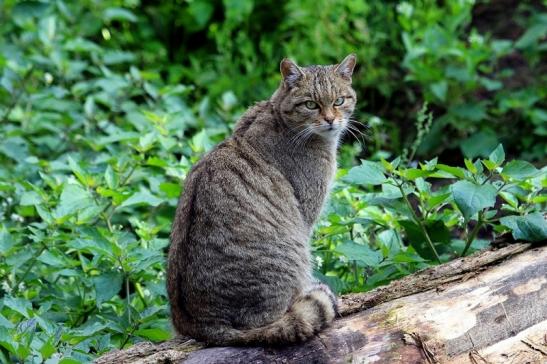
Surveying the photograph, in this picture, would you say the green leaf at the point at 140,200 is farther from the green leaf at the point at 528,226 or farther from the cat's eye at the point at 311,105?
the green leaf at the point at 528,226

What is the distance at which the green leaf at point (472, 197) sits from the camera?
3.57m

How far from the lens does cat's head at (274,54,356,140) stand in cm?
446

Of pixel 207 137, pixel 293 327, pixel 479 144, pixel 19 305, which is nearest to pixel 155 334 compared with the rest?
pixel 19 305

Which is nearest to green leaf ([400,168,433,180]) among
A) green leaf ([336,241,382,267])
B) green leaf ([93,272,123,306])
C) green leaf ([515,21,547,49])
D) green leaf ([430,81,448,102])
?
green leaf ([336,241,382,267])

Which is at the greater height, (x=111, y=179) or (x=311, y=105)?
(x=311, y=105)

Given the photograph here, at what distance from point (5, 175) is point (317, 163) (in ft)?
6.83

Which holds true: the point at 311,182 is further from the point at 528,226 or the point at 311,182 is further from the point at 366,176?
the point at 528,226

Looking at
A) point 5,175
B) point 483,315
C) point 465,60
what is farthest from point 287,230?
point 465,60

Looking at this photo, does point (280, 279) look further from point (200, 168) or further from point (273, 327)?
point (200, 168)

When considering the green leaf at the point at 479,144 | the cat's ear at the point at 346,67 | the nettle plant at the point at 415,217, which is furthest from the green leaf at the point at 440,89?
the cat's ear at the point at 346,67

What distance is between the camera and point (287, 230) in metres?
3.93

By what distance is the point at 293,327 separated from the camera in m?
3.33

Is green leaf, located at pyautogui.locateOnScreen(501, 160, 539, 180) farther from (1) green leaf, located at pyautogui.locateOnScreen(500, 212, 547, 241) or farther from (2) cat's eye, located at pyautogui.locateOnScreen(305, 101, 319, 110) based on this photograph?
(2) cat's eye, located at pyautogui.locateOnScreen(305, 101, 319, 110)

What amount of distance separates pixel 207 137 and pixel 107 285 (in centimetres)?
184
